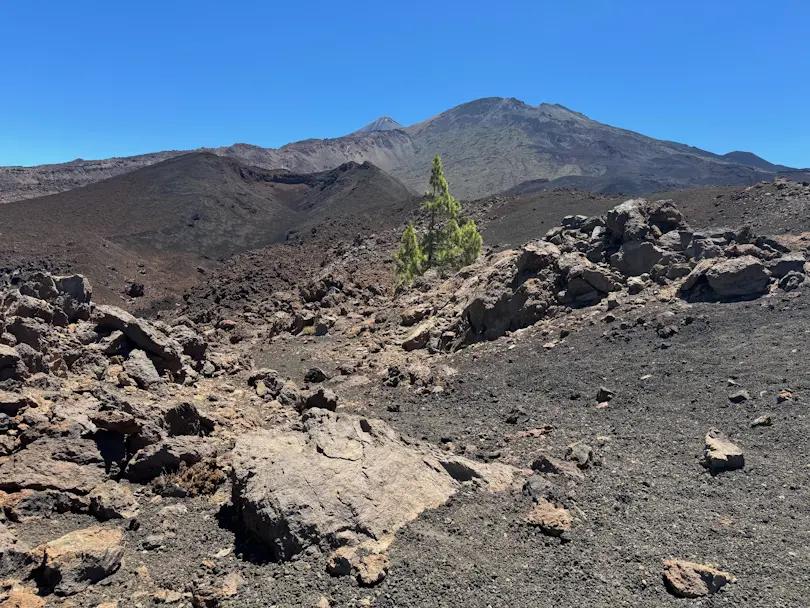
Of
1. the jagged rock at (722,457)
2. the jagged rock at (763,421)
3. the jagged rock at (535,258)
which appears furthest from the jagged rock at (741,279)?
the jagged rock at (722,457)

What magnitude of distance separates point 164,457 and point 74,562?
196cm

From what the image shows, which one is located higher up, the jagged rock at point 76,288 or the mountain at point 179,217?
the mountain at point 179,217

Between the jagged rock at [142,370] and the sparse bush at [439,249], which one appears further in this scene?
the sparse bush at [439,249]

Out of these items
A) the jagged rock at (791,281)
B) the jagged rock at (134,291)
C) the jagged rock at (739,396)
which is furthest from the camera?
the jagged rock at (134,291)

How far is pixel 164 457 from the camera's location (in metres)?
6.62

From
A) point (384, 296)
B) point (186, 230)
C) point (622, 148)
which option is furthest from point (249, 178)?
point (622, 148)

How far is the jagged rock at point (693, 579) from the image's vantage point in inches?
181

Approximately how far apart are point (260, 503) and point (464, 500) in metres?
2.28

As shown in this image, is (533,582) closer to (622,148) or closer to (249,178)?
(249,178)

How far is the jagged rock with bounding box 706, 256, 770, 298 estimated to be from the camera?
11.6 meters

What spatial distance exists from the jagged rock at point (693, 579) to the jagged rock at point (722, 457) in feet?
6.81

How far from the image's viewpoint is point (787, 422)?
7.38 metres

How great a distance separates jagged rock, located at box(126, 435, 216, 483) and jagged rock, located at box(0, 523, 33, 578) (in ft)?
5.39

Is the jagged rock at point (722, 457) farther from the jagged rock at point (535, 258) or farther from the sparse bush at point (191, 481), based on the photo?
the jagged rock at point (535, 258)
